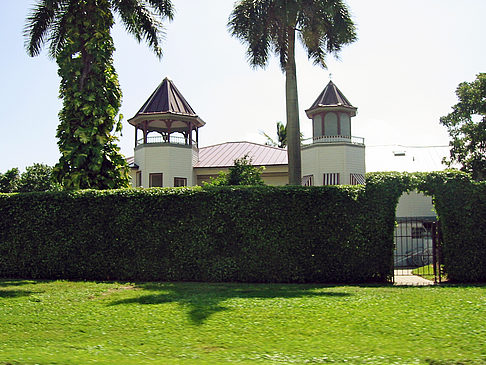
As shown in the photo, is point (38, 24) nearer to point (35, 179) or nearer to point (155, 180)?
point (155, 180)

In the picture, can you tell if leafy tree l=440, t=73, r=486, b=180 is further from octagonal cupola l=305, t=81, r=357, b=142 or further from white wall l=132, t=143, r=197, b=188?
white wall l=132, t=143, r=197, b=188

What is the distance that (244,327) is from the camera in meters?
7.65

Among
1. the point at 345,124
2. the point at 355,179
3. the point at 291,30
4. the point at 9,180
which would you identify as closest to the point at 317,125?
the point at 345,124

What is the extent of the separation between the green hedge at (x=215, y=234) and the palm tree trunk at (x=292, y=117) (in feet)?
13.5

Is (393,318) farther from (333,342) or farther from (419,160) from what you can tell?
(419,160)

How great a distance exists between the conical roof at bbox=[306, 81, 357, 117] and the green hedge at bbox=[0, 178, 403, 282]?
52.8ft

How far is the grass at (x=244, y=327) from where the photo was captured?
6.17m

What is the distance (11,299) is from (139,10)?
46.4 feet

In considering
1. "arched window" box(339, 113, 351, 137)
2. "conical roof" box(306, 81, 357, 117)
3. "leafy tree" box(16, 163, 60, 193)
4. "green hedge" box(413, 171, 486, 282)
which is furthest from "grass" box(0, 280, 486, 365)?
"leafy tree" box(16, 163, 60, 193)

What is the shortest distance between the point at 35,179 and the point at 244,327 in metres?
42.6

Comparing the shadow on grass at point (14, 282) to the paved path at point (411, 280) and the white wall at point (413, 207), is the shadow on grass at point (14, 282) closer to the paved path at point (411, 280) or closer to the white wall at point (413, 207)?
the paved path at point (411, 280)

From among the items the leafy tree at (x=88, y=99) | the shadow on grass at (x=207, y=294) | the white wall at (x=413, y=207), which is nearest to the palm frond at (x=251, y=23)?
the leafy tree at (x=88, y=99)

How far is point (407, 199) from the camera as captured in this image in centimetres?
3008

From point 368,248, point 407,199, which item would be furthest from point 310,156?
point 368,248
